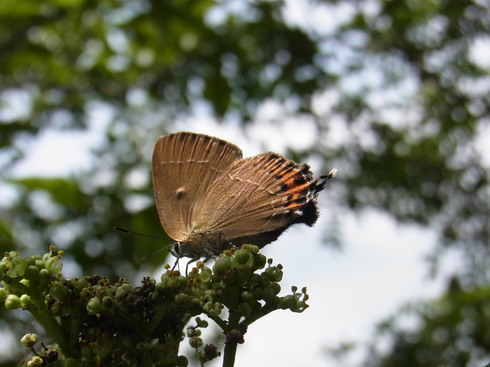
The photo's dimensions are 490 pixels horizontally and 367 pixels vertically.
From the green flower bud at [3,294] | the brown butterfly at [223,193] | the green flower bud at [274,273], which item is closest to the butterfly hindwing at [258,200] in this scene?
the brown butterfly at [223,193]

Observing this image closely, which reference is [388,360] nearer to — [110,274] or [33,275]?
[110,274]

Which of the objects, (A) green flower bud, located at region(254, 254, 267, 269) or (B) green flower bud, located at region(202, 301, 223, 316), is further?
(A) green flower bud, located at region(254, 254, 267, 269)

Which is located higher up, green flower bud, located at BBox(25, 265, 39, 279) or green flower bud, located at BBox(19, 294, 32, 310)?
green flower bud, located at BBox(25, 265, 39, 279)

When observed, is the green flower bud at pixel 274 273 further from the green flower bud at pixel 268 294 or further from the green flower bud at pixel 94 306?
the green flower bud at pixel 94 306

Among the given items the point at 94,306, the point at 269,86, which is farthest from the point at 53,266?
the point at 269,86


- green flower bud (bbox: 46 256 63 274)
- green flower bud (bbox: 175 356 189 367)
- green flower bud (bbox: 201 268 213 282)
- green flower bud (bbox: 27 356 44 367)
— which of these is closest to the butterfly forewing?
green flower bud (bbox: 201 268 213 282)

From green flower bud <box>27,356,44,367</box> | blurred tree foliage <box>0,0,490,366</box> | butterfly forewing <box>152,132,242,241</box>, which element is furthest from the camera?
blurred tree foliage <box>0,0,490,366</box>

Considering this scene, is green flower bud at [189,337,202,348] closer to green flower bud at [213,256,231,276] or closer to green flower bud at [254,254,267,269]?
green flower bud at [213,256,231,276]
